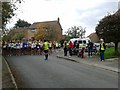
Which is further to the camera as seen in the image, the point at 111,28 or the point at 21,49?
the point at 21,49

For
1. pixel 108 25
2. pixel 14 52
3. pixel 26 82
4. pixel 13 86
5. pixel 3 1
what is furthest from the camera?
pixel 14 52

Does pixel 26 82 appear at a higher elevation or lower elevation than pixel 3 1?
lower

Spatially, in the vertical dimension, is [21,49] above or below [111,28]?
below

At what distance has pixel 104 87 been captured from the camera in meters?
11.7

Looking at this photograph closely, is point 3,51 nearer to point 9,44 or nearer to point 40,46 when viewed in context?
point 9,44

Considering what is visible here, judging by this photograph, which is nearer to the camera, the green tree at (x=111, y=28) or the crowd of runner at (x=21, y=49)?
the green tree at (x=111, y=28)

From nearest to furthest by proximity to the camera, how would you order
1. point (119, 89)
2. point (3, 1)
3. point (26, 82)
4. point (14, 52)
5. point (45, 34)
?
point (119, 89), point (26, 82), point (3, 1), point (14, 52), point (45, 34)

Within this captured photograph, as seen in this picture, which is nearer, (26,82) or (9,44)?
(26,82)

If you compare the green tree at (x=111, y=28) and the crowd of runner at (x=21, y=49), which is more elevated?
the green tree at (x=111, y=28)

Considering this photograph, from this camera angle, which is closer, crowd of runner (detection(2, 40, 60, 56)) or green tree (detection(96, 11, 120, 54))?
green tree (detection(96, 11, 120, 54))

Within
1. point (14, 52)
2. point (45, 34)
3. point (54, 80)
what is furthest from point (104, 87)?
point (45, 34)

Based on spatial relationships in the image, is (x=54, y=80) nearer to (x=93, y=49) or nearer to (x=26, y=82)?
(x=26, y=82)

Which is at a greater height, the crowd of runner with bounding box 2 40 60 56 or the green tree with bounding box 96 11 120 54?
the green tree with bounding box 96 11 120 54

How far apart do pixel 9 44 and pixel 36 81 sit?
2340 cm
